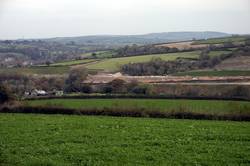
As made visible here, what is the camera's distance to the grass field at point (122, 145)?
10.7 metres

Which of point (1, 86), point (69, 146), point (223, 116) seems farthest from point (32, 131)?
point (1, 86)

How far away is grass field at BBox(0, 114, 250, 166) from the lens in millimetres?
10656

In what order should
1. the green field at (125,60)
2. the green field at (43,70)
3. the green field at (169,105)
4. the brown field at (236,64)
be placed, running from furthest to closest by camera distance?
1. the green field at (125,60)
2. the green field at (43,70)
3. the brown field at (236,64)
4. the green field at (169,105)

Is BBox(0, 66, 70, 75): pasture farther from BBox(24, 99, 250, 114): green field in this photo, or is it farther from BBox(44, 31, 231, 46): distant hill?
BBox(44, 31, 231, 46): distant hill

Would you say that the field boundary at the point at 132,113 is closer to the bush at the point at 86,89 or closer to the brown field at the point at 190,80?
the bush at the point at 86,89

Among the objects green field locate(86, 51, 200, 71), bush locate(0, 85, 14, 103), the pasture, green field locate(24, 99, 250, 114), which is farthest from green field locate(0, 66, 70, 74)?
bush locate(0, 85, 14, 103)

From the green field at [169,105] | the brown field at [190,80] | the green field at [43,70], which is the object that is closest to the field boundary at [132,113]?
the green field at [169,105]

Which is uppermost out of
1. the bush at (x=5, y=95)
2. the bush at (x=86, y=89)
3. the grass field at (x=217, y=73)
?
the bush at (x=5, y=95)

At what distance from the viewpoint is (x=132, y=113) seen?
25.0 m

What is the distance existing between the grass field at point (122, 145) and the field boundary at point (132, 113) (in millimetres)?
7006

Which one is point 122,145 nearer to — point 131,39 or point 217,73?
point 217,73

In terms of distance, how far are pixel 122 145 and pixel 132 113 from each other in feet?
40.7

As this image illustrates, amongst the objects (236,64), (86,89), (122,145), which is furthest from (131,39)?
(122,145)

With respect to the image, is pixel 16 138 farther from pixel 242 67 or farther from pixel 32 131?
pixel 242 67
